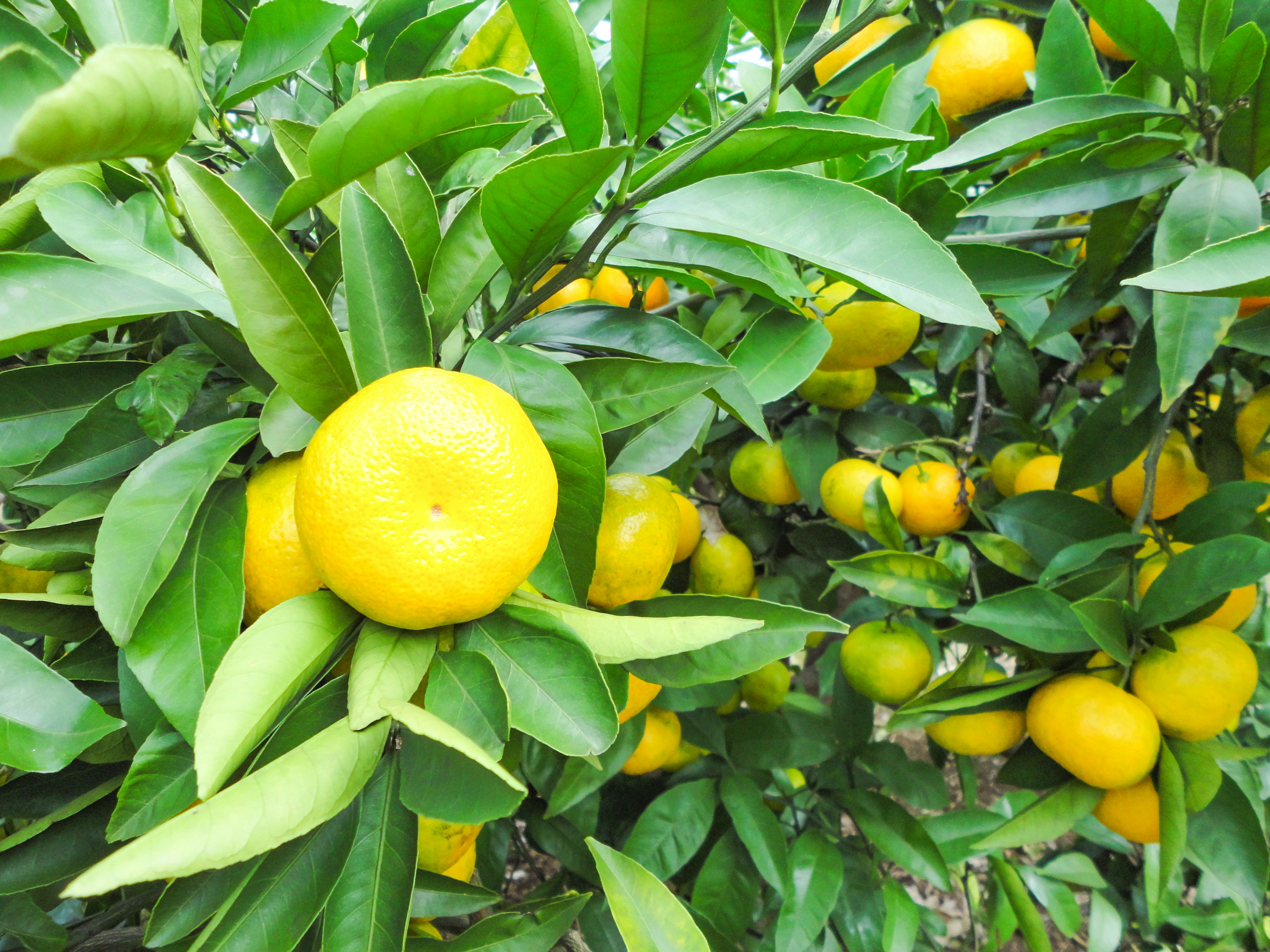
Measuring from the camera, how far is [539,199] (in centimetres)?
47

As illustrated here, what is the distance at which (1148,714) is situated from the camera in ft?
2.75

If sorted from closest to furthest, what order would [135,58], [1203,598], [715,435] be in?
[135,58], [1203,598], [715,435]

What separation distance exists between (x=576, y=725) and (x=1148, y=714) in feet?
2.50

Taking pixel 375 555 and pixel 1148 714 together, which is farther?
pixel 1148 714

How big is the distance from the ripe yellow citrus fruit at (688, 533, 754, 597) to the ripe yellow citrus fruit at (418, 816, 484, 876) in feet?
1.61

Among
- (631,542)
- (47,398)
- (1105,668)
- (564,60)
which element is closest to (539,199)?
(564,60)

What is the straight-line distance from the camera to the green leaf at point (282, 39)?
590mm

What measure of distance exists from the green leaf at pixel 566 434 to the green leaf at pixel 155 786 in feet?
0.92

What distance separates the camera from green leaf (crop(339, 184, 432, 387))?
49 centimetres

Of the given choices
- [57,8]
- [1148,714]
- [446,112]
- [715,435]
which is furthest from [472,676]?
[715,435]

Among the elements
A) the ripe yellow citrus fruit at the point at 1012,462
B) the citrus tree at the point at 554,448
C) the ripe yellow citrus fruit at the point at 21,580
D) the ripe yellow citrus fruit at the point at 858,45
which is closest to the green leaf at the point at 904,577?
the citrus tree at the point at 554,448

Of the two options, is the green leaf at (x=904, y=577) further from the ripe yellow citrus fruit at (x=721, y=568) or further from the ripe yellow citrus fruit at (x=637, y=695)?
the ripe yellow citrus fruit at (x=637, y=695)

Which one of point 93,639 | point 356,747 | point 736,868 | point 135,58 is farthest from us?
point 736,868

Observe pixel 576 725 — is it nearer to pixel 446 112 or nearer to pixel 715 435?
pixel 446 112
